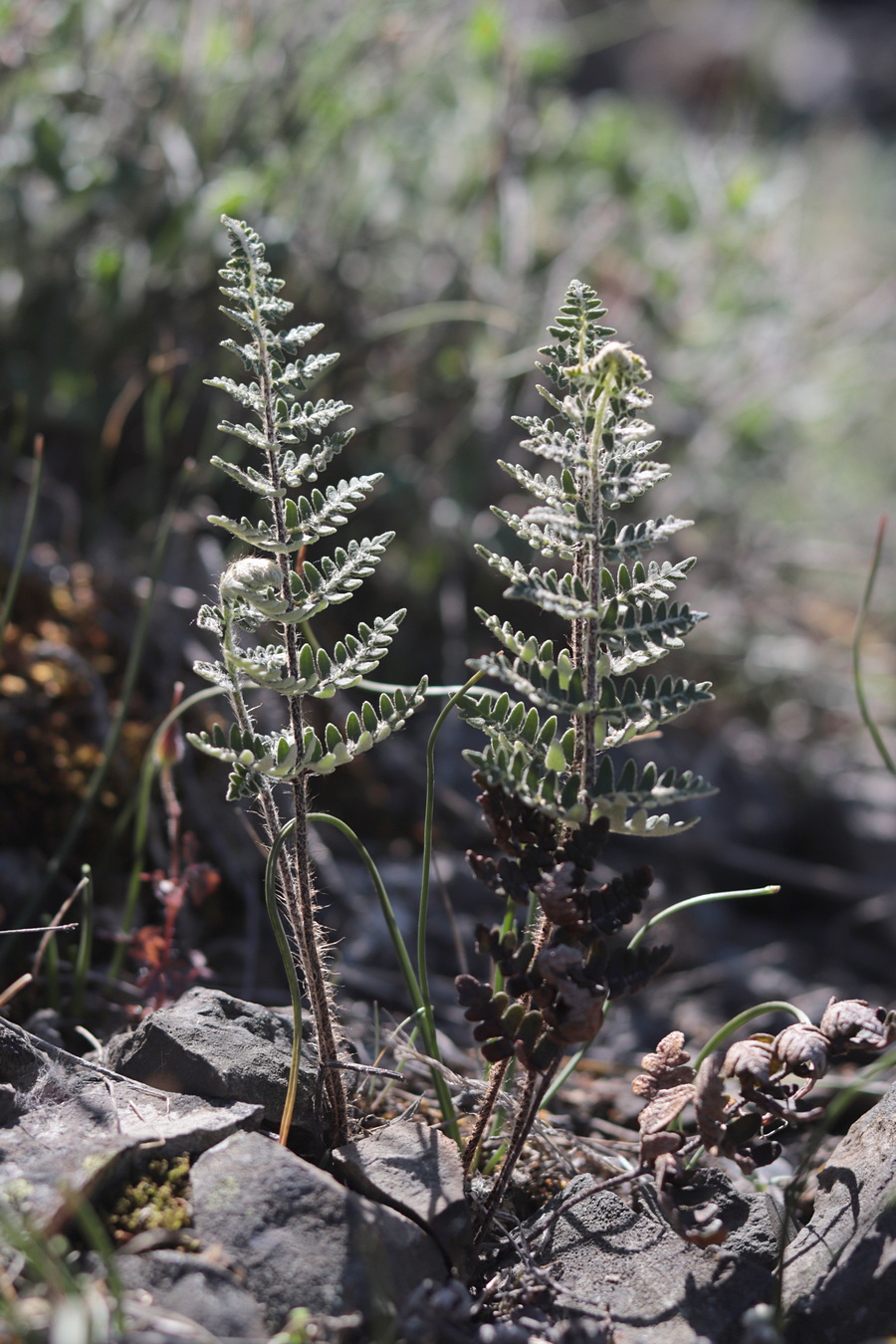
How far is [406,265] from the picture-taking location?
3.21m

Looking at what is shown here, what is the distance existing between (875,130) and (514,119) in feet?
28.6

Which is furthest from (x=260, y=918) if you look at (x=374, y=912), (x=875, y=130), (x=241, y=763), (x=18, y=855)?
(x=875, y=130)

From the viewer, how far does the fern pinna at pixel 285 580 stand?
1166mm

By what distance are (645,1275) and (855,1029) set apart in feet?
1.30

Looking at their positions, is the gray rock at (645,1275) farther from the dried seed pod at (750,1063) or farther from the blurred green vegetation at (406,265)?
the blurred green vegetation at (406,265)

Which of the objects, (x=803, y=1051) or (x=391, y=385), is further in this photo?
(x=391, y=385)

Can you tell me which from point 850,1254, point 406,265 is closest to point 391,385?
point 406,265

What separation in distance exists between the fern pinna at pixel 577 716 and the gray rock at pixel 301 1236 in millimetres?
227

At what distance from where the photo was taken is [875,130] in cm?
1009

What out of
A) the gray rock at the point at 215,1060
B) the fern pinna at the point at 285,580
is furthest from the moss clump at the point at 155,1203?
the fern pinna at the point at 285,580

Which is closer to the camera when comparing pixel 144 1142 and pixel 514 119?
pixel 144 1142

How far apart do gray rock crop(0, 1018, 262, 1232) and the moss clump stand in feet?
0.06

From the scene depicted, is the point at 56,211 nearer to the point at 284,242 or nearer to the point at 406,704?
the point at 284,242

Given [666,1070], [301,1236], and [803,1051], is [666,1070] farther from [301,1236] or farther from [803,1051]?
[301,1236]
